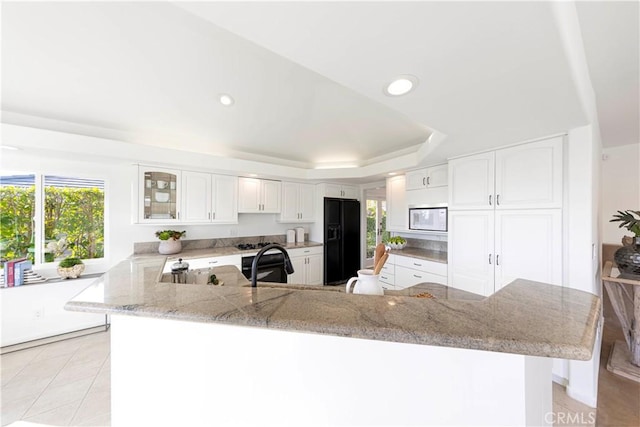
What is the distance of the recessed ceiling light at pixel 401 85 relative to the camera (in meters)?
1.23

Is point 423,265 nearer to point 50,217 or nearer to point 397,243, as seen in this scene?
point 397,243

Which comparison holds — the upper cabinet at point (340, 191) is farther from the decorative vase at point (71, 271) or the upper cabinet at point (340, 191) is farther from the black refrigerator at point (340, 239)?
the decorative vase at point (71, 271)

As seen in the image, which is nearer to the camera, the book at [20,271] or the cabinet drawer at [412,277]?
the book at [20,271]

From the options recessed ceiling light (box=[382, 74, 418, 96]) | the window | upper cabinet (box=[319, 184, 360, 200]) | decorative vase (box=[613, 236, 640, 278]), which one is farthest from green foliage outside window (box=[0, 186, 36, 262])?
decorative vase (box=[613, 236, 640, 278])

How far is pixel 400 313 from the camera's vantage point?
0.75 meters

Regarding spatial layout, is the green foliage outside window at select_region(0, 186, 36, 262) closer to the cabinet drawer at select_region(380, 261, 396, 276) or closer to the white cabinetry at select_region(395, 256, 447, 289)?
the cabinet drawer at select_region(380, 261, 396, 276)

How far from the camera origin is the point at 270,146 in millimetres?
3963

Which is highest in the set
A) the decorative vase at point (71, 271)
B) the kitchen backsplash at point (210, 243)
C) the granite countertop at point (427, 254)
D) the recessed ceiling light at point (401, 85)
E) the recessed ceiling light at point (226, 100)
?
the recessed ceiling light at point (226, 100)

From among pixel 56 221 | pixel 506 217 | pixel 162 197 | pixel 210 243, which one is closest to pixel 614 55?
pixel 506 217

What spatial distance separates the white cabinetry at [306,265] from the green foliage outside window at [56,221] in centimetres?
279

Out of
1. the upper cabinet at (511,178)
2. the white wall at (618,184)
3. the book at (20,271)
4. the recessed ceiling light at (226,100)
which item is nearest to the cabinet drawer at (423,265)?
the upper cabinet at (511,178)

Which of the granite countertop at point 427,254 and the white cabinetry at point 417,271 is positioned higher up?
the granite countertop at point 427,254

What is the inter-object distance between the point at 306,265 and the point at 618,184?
15.9 ft

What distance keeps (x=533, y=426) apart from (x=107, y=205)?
4.48 m
